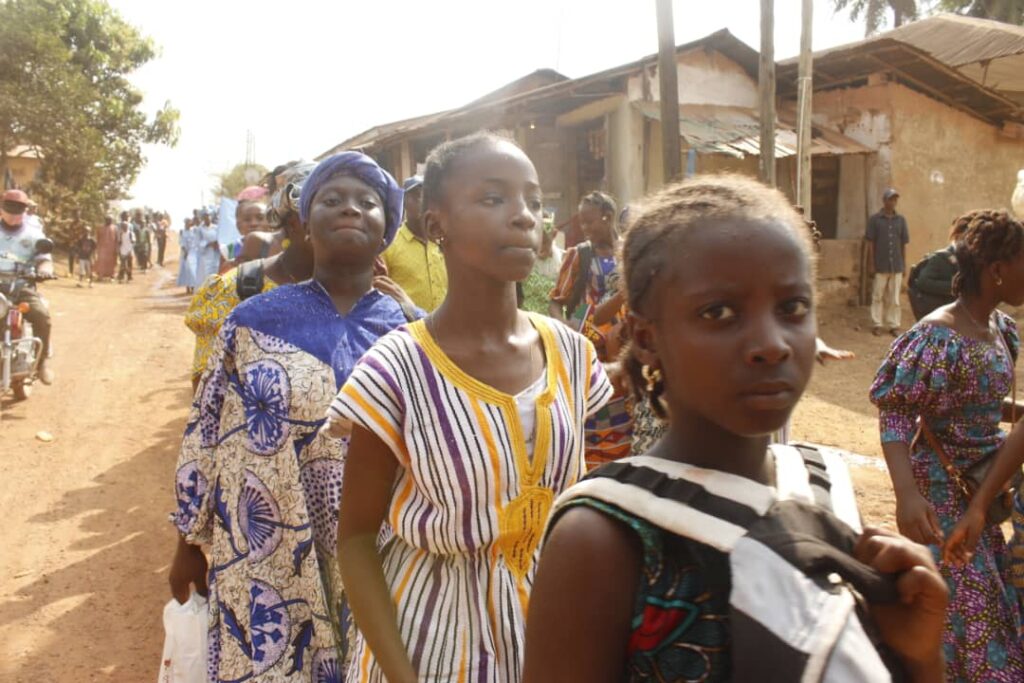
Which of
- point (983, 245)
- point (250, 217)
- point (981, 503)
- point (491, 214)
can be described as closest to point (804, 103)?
point (250, 217)

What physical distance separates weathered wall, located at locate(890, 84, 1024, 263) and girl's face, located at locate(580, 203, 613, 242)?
10.5 m

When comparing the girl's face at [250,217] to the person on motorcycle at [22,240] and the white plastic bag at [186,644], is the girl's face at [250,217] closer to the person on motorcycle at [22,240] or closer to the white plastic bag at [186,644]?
the person on motorcycle at [22,240]

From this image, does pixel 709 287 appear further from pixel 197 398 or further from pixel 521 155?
pixel 197 398

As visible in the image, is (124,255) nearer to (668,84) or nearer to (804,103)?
(668,84)

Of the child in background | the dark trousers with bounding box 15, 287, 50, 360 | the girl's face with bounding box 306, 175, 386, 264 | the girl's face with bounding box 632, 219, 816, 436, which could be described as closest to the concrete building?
the dark trousers with bounding box 15, 287, 50, 360

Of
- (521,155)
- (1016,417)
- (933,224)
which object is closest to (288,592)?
(521,155)

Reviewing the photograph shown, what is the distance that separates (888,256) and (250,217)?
33.0 ft

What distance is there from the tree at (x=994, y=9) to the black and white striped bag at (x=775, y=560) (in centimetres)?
3216

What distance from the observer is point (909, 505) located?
3.26m

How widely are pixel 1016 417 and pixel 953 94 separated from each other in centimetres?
1332

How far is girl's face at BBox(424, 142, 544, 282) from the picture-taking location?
6.70 feet

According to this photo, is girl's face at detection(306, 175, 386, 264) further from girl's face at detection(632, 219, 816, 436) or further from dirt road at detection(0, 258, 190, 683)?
dirt road at detection(0, 258, 190, 683)

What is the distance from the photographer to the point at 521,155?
2.14 m

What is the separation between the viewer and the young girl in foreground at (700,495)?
118 centimetres
